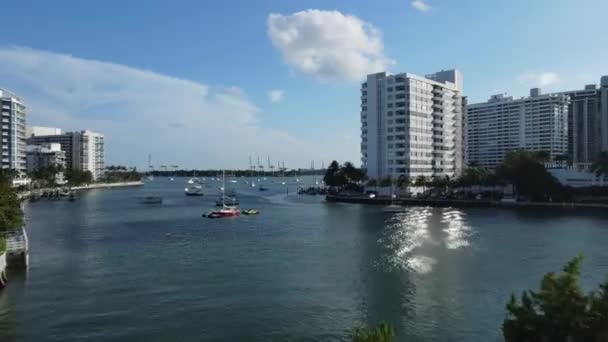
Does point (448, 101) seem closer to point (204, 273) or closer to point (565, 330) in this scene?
point (204, 273)

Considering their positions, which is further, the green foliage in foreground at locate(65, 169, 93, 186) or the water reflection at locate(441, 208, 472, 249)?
the green foliage in foreground at locate(65, 169, 93, 186)

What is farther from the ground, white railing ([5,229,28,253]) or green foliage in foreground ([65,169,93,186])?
green foliage in foreground ([65,169,93,186])

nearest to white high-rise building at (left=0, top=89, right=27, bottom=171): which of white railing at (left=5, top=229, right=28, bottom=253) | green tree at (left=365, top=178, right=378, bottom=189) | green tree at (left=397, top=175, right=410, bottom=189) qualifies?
green tree at (left=365, top=178, right=378, bottom=189)

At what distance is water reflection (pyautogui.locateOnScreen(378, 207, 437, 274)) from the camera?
34875 millimetres

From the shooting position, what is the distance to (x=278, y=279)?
30109mm

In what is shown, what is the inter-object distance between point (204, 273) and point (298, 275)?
618 centimetres

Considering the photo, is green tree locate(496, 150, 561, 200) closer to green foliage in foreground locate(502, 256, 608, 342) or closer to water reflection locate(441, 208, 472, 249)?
water reflection locate(441, 208, 472, 249)

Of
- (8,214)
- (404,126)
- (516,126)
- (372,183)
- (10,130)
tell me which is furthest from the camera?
(516,126)

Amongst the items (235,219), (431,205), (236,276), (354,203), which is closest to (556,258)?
(236,276)

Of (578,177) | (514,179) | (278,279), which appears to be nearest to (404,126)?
(514,179)

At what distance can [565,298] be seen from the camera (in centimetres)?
992

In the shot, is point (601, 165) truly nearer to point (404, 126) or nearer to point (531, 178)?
point (531, 178)

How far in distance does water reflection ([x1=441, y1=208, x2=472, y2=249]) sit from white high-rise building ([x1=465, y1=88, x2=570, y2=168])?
88.8 m

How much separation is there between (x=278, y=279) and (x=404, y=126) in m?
85.9
